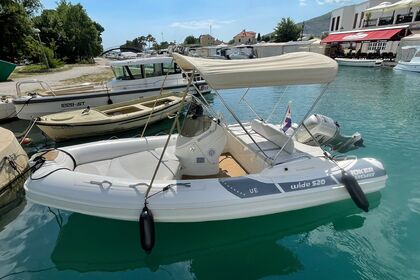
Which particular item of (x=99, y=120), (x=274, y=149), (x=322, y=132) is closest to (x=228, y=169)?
(x=274, y=149)

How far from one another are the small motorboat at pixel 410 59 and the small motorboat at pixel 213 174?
2264 cm

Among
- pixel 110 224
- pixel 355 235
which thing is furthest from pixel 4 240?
pixel 355 235

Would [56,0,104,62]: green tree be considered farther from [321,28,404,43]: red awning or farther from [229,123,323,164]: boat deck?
[229,123,323,164]: boat deck

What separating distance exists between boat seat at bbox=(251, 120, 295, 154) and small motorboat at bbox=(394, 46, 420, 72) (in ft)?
75.3

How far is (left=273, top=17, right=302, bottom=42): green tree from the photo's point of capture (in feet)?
169

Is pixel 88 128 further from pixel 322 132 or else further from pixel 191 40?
pixel 191 40

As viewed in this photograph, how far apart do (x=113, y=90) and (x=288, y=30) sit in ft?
160

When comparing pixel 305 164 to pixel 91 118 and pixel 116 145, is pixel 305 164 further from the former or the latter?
pixel 91 118

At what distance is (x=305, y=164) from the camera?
4402 mm

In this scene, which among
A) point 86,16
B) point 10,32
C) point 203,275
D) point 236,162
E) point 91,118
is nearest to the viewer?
point 203,275

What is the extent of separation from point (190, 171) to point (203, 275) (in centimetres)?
169

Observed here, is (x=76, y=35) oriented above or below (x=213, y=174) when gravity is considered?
above

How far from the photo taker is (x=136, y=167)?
500cm

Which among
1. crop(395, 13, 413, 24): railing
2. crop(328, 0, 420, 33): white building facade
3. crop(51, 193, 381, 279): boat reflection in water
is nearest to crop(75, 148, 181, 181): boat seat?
crop(51, 193, 381, 279): boat reflection in water
